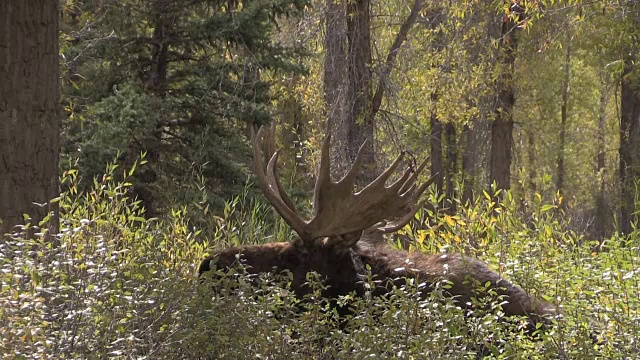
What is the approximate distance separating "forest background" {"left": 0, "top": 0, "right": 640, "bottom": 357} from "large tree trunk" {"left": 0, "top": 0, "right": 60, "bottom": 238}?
0.02 metres

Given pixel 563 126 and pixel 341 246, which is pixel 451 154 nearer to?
pixel 563 126

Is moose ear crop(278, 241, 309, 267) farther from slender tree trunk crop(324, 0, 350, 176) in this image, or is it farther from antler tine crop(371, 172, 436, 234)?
slender tree trunk crop(324, 0, 350, 176)

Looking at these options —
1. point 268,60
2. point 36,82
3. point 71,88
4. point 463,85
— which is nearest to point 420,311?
point 36,82

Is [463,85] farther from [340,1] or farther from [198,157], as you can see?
[198,157]

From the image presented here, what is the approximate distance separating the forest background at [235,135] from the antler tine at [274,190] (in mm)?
462

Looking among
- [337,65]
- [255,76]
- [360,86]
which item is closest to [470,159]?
[360,86]

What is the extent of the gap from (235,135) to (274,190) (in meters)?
6.20

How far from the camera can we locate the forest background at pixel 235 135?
533 cm

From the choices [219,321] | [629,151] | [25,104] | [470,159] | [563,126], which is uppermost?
[25,104]

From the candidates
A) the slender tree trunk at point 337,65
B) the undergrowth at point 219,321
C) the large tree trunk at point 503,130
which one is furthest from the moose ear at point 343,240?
the large tree trunk at point 503,130

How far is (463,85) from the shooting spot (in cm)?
1659

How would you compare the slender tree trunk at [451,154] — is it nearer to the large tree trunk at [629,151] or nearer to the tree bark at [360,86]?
the large tree trunk at [629,151]

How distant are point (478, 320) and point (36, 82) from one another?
10.7 feet

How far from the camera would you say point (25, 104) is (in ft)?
20.7
